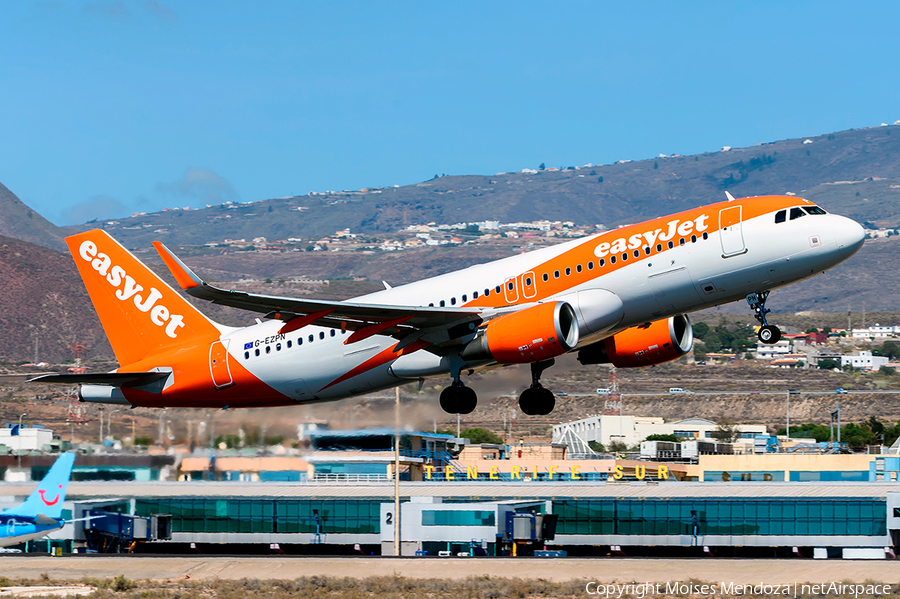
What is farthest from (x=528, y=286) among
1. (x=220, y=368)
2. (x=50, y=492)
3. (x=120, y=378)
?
(x=50, y=492)

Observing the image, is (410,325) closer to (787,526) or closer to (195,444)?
(195,444)

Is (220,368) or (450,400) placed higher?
(220,368)

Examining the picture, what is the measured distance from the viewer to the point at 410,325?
4000 cm

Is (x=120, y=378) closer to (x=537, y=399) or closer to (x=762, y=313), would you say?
(x=537, y=399)

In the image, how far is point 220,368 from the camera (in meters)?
44.6

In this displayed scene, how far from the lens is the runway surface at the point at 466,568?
48469 mm

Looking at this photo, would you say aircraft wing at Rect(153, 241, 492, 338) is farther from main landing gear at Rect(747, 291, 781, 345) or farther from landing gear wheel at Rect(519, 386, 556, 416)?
main landing gear at Rect(747, 291, 781, 345)

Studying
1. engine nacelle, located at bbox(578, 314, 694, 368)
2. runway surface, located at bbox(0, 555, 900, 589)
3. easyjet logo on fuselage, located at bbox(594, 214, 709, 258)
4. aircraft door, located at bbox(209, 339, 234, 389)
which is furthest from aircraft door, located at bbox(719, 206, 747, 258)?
aircraft door, located at bbox(209, 339, 234, 389)

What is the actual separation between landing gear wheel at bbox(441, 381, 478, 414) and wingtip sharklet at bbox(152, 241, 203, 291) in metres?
10.9

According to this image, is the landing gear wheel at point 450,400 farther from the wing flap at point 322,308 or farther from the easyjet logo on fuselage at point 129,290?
the easyjet logo on fuselage at point 129,290

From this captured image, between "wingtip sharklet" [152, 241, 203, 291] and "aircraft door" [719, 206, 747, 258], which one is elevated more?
"aircraft door" [719, 206, 747, 258]

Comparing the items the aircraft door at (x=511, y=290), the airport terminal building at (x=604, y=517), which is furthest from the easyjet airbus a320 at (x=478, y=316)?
the airport terminal building at (x=604, y=517)

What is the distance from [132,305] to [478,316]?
52.7 ft

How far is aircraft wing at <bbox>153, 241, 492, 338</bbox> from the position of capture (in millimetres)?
34875
